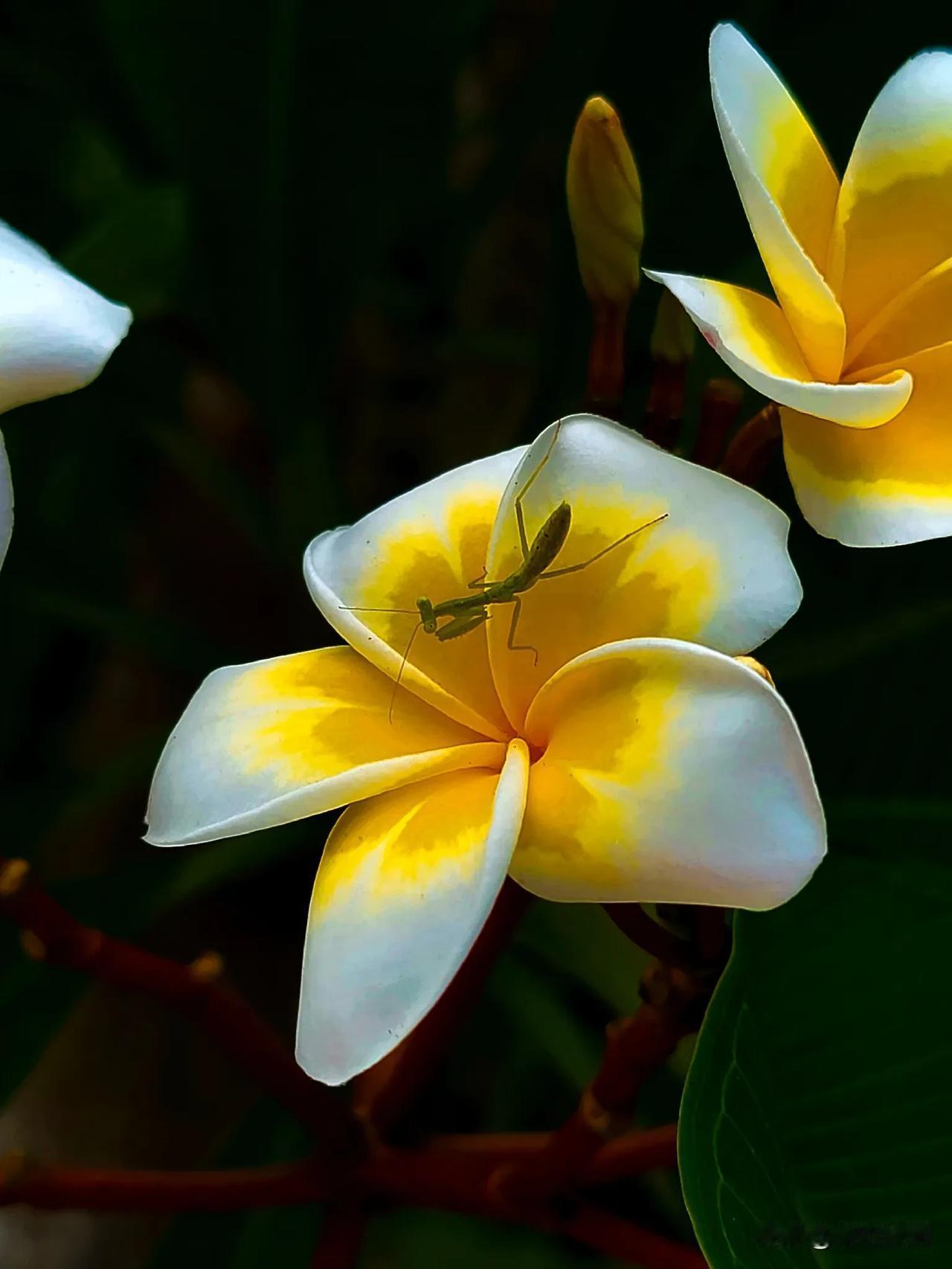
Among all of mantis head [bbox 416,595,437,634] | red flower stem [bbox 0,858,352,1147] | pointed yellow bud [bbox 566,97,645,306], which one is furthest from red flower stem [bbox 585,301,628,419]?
red flower stem [bbox 0,858,352,1147]

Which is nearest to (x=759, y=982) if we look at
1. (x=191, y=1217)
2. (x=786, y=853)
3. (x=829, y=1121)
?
(x=829, y=1121)

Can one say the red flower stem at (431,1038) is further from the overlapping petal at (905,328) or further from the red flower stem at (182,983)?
the overlapping petal at (905,328)

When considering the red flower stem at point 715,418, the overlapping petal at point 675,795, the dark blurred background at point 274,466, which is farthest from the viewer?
the dark blurred background at point 274,466

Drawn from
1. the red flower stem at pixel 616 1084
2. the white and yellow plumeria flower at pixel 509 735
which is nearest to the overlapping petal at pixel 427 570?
the white and yellow plumeria flower at pixel 509 735

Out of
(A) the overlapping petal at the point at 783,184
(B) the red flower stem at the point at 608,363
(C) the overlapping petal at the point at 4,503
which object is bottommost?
(B) the red flower stem at the point at 608,363

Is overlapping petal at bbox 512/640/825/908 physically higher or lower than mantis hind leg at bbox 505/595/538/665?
lower

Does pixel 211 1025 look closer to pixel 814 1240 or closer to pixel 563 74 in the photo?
pixel 814 1240

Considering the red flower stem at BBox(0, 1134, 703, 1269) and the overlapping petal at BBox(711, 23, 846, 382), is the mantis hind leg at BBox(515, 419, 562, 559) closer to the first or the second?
the overlapping petal at BBox(711, 23, 846, 382)
